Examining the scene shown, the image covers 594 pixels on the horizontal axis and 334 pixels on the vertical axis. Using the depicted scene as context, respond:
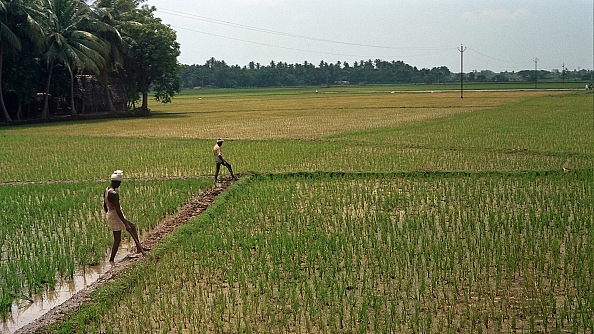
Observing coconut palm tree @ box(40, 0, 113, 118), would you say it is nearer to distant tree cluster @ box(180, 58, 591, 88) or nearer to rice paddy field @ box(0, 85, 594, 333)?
rice paddy field @ box(0, 85, 594, 333)

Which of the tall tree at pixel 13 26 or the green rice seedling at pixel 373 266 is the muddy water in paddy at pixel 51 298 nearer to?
the green rice seedling at pixel 373 266

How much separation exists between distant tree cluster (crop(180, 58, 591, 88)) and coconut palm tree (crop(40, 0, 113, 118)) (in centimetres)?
8567

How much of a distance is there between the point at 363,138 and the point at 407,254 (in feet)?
41.4

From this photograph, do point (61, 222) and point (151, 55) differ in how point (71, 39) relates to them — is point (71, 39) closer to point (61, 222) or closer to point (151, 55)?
point (151, 55)

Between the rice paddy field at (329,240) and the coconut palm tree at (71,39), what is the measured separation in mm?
14958

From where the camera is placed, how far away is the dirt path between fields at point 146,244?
504 centimetres

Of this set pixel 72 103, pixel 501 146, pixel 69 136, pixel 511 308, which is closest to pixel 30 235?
pixel 511 308

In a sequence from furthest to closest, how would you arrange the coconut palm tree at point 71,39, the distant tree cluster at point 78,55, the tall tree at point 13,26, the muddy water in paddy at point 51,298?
the coconut palm tree at point 71,39, the distant tree cluster at point 78,55, the tall tree at point 13,26, the muddy water in paddy at point 51,298

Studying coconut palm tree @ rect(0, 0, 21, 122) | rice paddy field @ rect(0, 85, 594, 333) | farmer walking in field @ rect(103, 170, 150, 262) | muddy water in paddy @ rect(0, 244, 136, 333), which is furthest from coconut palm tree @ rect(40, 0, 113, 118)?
muddy water in paddy @ rect(0, 244, 136, 333)

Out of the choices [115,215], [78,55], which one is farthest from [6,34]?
[115,215]

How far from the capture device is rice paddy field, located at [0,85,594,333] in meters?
5.07

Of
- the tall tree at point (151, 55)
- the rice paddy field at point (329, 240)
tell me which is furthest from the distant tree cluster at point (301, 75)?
the rice paddy field at point (329, 240)

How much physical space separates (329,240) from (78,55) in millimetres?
25864

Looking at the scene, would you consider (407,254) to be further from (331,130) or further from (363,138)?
(331,130)
